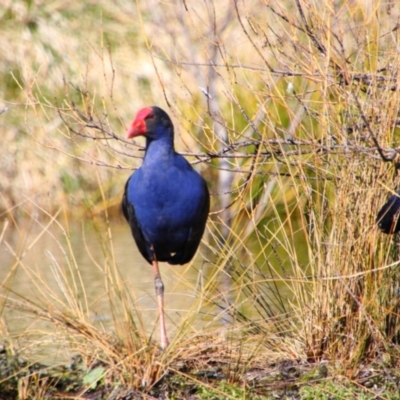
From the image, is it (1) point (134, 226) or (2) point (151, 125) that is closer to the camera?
(2) point (151, 125)

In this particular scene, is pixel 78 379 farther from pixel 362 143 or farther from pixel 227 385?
pixel 362 143

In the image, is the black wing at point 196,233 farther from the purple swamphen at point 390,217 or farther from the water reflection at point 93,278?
the purple swamphen at point 390,217

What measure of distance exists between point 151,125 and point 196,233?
1.73ft

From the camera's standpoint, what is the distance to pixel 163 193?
14.0 feet

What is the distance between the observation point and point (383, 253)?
399 centimetres

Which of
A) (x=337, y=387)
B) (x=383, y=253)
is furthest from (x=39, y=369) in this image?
(x=383, y=253)

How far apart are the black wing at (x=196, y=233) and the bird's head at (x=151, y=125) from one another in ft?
1.03

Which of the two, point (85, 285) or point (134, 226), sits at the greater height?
point (134, 226)

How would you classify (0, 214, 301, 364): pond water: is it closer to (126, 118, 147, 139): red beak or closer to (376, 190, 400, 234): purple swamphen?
(126, 118, 147, 139): red beak

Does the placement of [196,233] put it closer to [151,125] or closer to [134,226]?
[134,226]

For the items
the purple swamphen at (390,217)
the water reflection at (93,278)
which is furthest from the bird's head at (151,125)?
the purple swamphen at (390,217)

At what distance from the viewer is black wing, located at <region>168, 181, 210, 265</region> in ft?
14.3

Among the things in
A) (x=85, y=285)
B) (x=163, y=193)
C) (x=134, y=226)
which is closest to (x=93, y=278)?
(x=85, y=285)

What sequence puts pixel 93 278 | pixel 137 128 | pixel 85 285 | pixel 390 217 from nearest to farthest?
1. pixel 390 217
2. pixel 137 128
3. pixel 85 285
4. pixel 93 278
